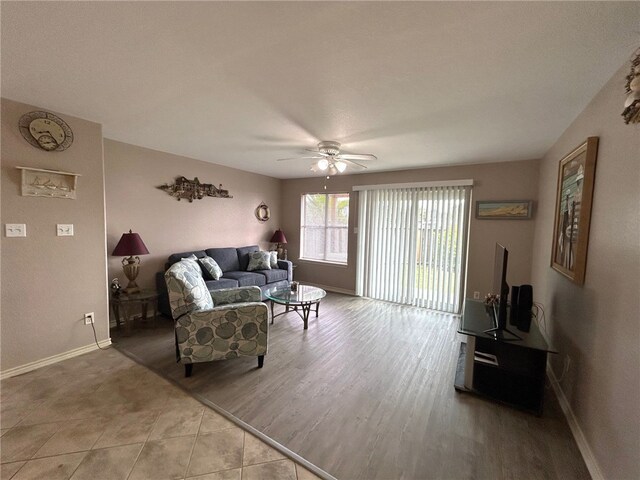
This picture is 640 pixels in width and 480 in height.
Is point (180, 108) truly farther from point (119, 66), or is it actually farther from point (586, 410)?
point (586, 410)

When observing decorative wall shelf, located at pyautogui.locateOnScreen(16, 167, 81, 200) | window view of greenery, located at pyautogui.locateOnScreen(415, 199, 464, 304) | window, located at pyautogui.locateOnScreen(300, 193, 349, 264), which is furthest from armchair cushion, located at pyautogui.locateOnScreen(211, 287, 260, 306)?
window view of greenery, located at pyautogui.locateOnScreen(415, 199, 464, 304)

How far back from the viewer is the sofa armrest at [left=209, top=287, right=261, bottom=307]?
283 centimetres

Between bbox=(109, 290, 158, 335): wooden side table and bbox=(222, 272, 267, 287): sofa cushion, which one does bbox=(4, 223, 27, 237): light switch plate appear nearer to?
bbox=(109, 290, 158, 335): wooden side table

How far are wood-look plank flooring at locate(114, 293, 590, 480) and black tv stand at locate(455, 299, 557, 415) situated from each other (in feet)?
0.31

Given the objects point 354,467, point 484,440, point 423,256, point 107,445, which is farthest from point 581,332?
point 107,445

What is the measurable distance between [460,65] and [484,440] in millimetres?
2423

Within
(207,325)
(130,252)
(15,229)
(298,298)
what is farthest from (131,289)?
(298,298)

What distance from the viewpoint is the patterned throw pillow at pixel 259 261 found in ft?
15.1

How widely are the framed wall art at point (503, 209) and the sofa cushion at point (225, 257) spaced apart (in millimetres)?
4099

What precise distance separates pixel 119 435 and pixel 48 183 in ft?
7.52

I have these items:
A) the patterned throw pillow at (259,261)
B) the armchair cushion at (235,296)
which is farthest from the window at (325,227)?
the armchair cushion at (235,296)

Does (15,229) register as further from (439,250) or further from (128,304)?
(439,250)

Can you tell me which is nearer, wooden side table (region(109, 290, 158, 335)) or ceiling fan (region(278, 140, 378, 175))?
ceiling fan (region(278, 140, 378, 175))

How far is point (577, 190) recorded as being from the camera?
1.98 metres
